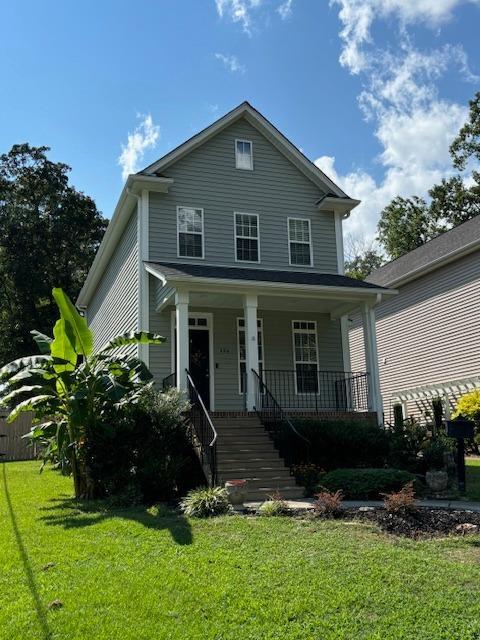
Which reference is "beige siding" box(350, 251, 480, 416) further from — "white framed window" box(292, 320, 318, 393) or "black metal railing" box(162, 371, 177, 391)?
"black metal railing" box(162, 371, 177, 391)

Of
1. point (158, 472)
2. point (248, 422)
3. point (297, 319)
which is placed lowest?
point (158, 472)

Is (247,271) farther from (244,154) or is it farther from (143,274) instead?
(244,154)

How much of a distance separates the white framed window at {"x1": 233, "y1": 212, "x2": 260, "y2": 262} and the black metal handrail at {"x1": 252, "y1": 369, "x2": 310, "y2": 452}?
412 centimetres

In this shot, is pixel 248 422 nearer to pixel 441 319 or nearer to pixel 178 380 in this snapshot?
pixel 178 380

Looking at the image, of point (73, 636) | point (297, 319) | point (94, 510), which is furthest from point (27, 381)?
point (297, 319)

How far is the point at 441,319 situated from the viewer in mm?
20312

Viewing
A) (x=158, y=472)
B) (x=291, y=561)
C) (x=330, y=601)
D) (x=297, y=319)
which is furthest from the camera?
(x=297, y=319)

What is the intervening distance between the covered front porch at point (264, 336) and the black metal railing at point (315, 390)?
3 centimetres

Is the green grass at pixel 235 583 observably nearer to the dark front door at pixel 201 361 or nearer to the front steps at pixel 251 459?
the front steps at pixel 251 459

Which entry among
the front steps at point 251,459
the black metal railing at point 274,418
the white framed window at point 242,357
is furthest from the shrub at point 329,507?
the white framed window at point 242,357

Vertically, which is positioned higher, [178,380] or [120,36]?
[120,36]

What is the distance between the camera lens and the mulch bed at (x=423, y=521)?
692 cm

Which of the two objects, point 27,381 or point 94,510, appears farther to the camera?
point 27,381

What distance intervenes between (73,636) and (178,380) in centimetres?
847
